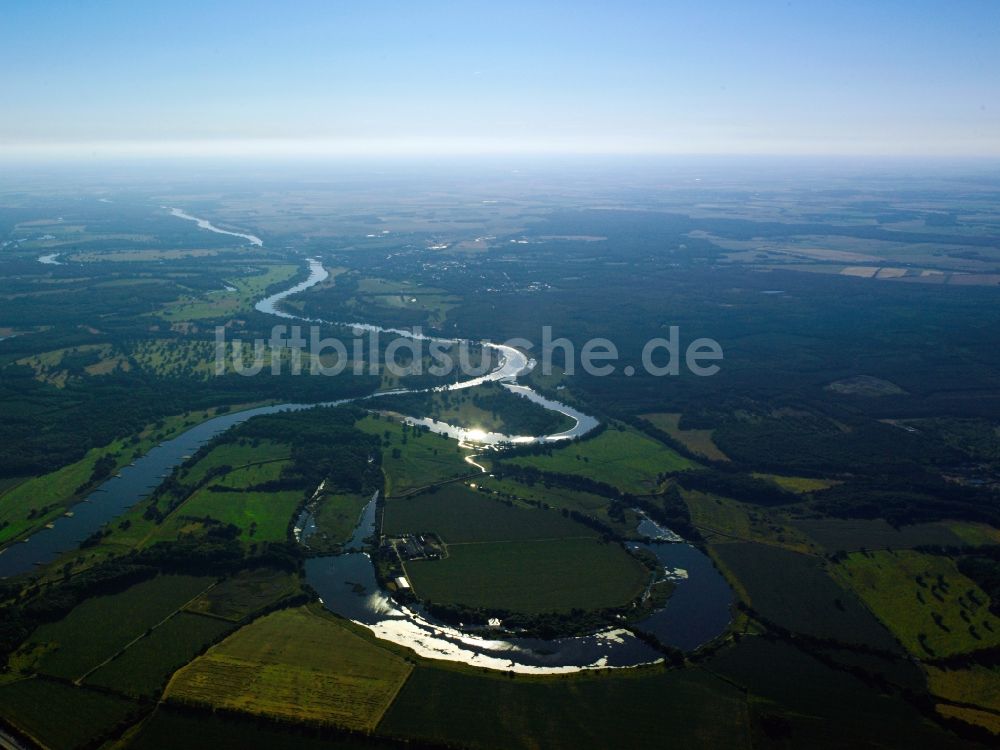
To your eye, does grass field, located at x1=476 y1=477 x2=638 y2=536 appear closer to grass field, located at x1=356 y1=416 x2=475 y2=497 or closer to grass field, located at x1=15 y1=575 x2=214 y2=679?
grass field, located at x1=356 y1=416 x2=475 y2=497

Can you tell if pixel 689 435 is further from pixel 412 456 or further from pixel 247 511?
pixel 247 511

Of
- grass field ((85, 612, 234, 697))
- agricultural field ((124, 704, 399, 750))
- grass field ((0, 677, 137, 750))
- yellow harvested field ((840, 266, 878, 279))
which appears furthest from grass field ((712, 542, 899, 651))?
yellow harvested field ((840, 266, 878, 279))

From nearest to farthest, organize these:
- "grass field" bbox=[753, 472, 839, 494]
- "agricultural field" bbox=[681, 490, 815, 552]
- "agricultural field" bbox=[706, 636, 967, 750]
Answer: "agricultural field" bbox=[706, 636, 967, 750] < "agricultural field" bbox=[681, 490, 815, 552] < "grass field" bbox=[753, 472, 839, 494]

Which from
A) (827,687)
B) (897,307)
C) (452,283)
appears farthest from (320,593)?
(897,307)

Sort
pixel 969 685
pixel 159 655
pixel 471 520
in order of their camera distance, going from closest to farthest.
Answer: pixel 969 685 < pixel 159 655 < pixel 471 520

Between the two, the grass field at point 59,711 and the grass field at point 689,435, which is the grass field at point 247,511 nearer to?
the grass field at point 59,711

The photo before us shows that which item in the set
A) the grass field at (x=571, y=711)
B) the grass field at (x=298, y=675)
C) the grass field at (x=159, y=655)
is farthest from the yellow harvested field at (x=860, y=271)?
the grass field at (x=159, y=655)

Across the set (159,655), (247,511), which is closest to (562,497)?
(247,511)

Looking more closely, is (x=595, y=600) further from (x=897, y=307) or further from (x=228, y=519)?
(x=897, y=307)
